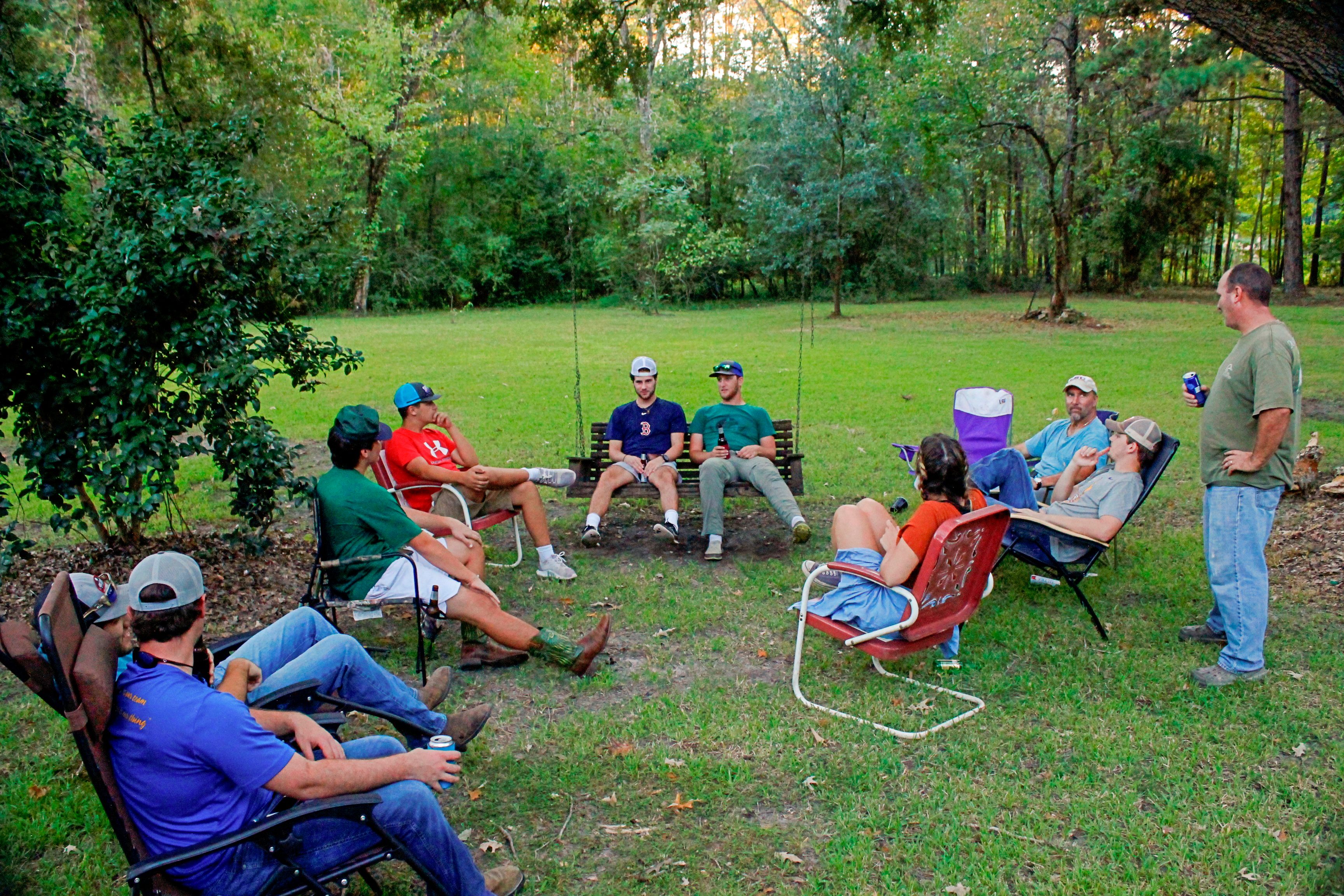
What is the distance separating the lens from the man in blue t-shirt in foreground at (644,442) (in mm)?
6496

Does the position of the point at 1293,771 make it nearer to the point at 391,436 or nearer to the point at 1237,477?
the point at 1237,477

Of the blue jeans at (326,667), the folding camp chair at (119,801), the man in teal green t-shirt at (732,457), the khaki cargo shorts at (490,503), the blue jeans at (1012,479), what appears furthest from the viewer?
the man in teal green t-shirt at (732,457)

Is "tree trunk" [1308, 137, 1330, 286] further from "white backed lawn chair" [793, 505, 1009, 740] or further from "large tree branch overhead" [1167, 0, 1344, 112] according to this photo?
"white backed lawn chair" [793, 505, 1009, 740]

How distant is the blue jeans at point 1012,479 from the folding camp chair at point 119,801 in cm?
432

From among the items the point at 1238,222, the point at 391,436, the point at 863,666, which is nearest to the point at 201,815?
the point at 863,666

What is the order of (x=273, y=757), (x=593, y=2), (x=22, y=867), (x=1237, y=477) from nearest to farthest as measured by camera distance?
(x=273, y=757)
(x=22, y=867)
(x=1237, y=477)
(x=593, y=2)

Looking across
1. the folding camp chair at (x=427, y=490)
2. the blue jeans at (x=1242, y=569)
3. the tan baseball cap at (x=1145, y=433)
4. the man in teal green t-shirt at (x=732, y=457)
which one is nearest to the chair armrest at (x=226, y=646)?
the folding camp chair at (x=427, y=490)

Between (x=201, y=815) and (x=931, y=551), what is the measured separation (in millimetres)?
2840

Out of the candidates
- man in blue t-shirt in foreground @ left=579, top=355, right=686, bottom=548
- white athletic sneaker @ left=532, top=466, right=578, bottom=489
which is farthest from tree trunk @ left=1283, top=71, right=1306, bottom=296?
white athletic sneaker @ left=532, top=466, right=578, bottom=489

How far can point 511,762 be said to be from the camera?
3.80m

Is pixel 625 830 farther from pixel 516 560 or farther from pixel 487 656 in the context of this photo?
pixel 516 560

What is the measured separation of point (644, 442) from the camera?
22.5 feet

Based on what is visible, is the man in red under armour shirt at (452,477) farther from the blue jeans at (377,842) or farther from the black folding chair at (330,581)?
the blue jeans at (377,842)

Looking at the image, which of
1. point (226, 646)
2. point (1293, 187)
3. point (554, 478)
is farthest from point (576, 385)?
point (1293, 187)
